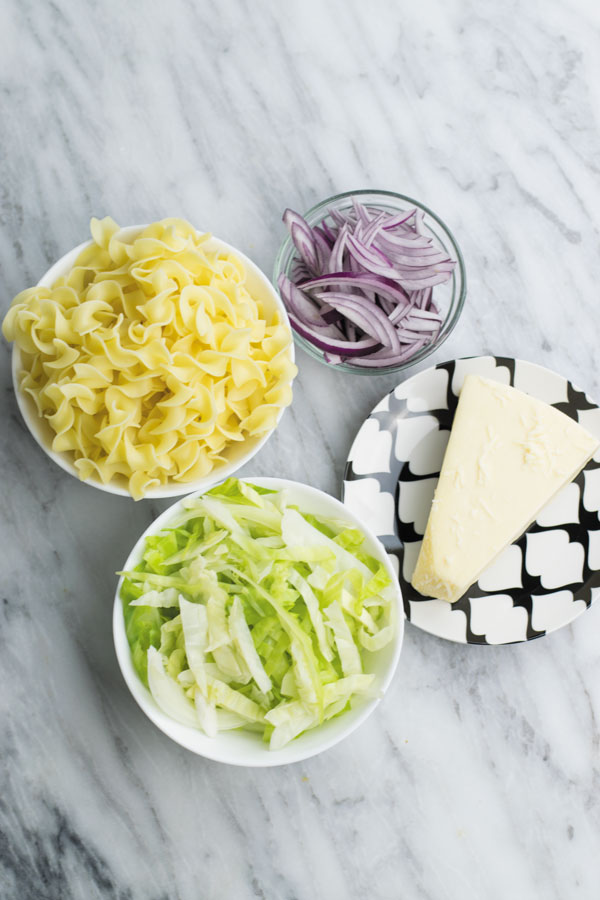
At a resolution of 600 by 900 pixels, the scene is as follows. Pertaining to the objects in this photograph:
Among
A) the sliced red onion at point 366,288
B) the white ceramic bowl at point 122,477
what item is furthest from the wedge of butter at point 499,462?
the white ceramic bowl at point 122,477

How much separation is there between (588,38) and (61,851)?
1.84 m

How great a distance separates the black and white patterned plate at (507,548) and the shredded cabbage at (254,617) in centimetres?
19

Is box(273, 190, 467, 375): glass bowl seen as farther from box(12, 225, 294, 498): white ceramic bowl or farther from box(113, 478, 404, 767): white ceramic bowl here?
box(113, 478, 404, 767): white ceramic bowl

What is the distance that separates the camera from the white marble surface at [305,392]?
4.76 feet

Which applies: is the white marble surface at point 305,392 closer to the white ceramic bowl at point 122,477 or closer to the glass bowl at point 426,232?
the glass bowl at point 426,232

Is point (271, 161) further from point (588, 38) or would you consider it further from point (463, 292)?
point (588, 38)

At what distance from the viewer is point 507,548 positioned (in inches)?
60.4

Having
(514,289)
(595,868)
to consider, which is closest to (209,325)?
(514,289)

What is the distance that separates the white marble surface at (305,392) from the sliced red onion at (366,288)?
98mm

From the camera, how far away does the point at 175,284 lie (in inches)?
47.6

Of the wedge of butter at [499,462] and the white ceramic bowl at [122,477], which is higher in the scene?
the white ceramic bowl at [122,477]

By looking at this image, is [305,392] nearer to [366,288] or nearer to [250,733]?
[366,288]

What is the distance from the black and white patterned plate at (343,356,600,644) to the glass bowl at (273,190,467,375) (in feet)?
0.19

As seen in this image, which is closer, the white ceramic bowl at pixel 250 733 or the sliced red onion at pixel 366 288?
the white ceramic bowl at pixel 250 733
